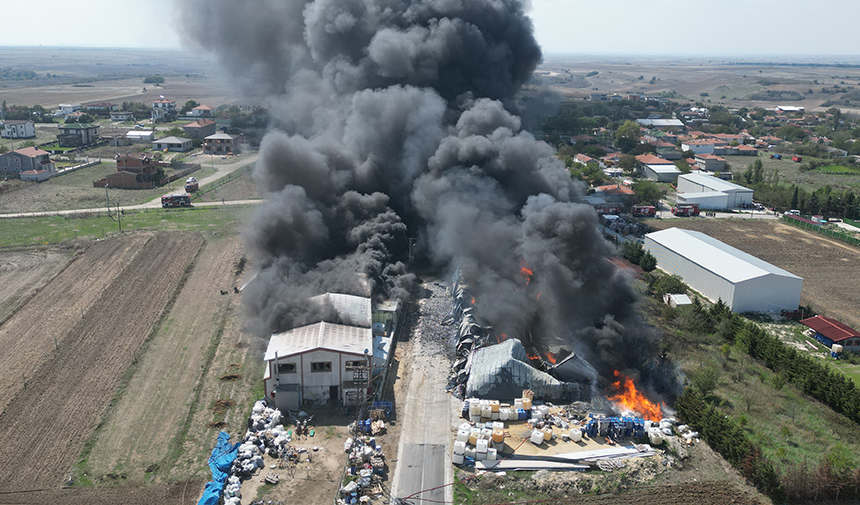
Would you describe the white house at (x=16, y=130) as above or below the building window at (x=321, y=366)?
above

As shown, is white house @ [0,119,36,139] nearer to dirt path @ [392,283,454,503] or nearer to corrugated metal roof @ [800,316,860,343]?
dirt path @ [392,283,454,503]

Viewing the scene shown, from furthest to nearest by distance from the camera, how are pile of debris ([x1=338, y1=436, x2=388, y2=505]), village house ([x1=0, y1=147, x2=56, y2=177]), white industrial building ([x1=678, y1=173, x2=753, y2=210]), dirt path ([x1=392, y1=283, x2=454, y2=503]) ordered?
village house ([x1=0, y1=147, x2=56, y2=177])
white industrial building ([x1=678, y1=173, x2=753, y2=210])
dirt path ([x1=392, y1=283, x2=454, y2=503])
pile of debris ([x1=338, y1=436, x2=388, y2=505])

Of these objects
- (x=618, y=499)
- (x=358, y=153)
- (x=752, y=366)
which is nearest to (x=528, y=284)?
(x=752, y=366)

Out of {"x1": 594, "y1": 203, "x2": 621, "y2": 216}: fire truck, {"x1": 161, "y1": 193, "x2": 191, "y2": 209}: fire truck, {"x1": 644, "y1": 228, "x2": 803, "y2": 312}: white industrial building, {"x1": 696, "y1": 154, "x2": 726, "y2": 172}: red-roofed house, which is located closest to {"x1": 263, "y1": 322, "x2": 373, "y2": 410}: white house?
{"x1": 644, "y1": 228, "x2": 803, "y2": 312}: white industrial building

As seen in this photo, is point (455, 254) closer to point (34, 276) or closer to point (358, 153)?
point (358, 153)

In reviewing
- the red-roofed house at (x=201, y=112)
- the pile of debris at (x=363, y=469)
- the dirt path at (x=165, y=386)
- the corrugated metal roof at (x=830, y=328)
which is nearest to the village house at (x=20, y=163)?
the dirt path at (x=165, y=386)

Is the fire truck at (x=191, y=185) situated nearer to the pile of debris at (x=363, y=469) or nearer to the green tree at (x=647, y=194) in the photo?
the green tree at (x=647, y=194)
